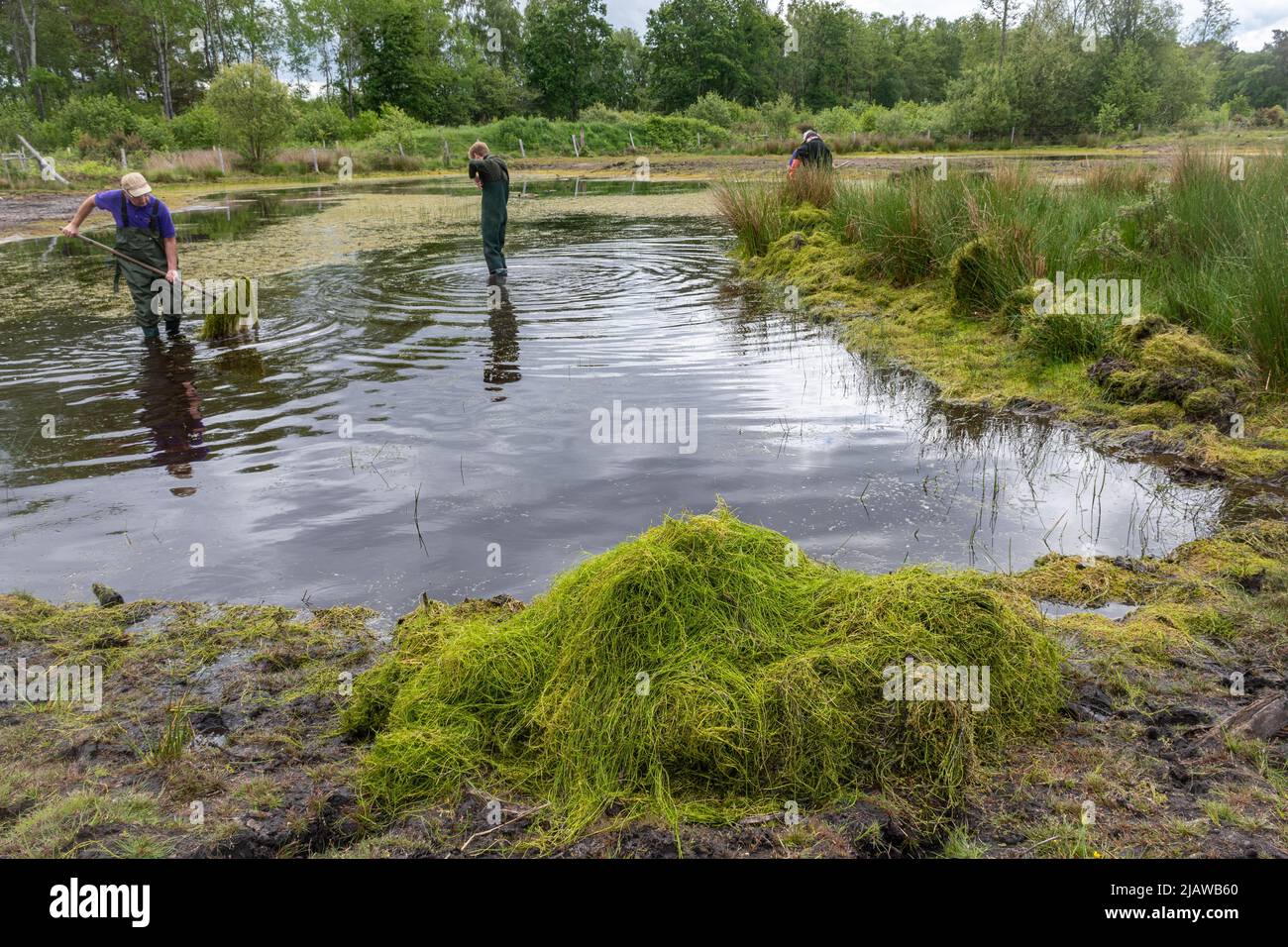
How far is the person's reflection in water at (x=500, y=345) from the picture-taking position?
9.44 metres

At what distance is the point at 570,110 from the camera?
226 feet

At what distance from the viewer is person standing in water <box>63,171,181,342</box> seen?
9930 millimetres

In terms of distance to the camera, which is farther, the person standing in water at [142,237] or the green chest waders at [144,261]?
the green chest waders at [144,261]

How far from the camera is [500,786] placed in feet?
11.0

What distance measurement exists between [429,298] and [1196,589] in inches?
432

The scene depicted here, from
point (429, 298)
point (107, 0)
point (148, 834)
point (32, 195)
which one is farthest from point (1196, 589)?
point (107, 0)

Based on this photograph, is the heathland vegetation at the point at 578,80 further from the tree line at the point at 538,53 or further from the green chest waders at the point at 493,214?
the green chest waders at the point at 493,214

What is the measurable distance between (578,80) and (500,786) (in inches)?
2852

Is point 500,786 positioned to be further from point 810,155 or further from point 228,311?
point 810,155

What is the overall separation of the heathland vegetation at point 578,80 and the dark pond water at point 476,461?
89.9 feet

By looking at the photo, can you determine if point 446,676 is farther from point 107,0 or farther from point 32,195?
point 107,0

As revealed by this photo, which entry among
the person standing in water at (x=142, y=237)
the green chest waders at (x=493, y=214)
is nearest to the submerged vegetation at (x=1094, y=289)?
the green chest waders at (x=493, y=214)

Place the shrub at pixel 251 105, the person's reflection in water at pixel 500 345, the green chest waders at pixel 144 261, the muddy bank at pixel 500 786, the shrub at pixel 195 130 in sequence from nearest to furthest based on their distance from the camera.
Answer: the muddy bank at pixel 500 786 < the person's reflection in water at pixel 500 345 < the green chest waders at pixel 144 261 < the shrub at pixel 251 105 < the shrub at pixel 195 130

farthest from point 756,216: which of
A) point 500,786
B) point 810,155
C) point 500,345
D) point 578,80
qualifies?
point 578,80
